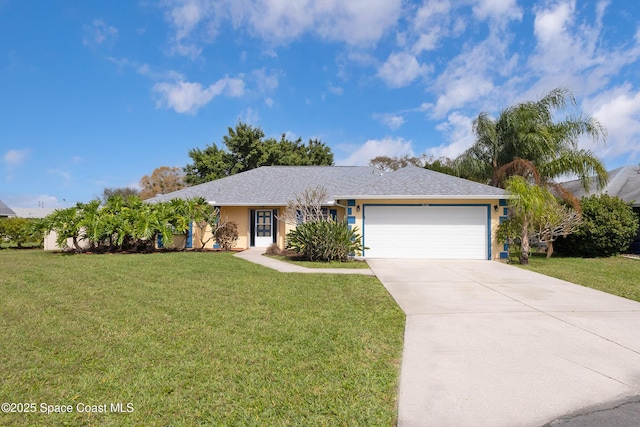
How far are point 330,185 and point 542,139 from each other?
10730mm

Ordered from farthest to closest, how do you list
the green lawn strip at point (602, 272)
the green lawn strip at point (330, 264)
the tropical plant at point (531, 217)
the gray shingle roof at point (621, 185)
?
the gray shingle roof at point (621, 185) < the tropical plant at point (531, 217) < the green lawn strip at point (330, 264) < the green lawn strip at point (602, 272)

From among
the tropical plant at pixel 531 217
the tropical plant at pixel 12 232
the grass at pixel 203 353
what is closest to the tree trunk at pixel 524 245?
the tropical plant at pixel 531 217

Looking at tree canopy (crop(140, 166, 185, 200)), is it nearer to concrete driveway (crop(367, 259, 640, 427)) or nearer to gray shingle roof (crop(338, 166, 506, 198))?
gray shingle roof (crop(338, 166, 506, 198))

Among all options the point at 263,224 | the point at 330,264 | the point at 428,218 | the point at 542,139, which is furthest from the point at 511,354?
the point at 542,139

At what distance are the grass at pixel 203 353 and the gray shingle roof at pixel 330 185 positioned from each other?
23.4 feet

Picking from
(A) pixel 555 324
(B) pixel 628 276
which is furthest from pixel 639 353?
(B) pixel 628 276

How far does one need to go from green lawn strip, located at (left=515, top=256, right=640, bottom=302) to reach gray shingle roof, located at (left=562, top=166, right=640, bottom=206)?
6.17 meters

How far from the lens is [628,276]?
9.93 metres

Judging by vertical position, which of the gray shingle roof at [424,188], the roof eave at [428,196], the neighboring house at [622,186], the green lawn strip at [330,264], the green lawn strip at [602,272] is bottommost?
the green lawn strip at [602,272]

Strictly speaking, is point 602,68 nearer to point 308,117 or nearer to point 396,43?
point 396,43

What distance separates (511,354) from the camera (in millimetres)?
4082

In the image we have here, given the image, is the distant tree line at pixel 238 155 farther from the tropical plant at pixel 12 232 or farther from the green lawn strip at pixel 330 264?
the green lawn strip at pixel 330 264

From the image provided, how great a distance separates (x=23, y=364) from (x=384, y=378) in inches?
151

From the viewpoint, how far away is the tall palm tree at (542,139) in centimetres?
1605
